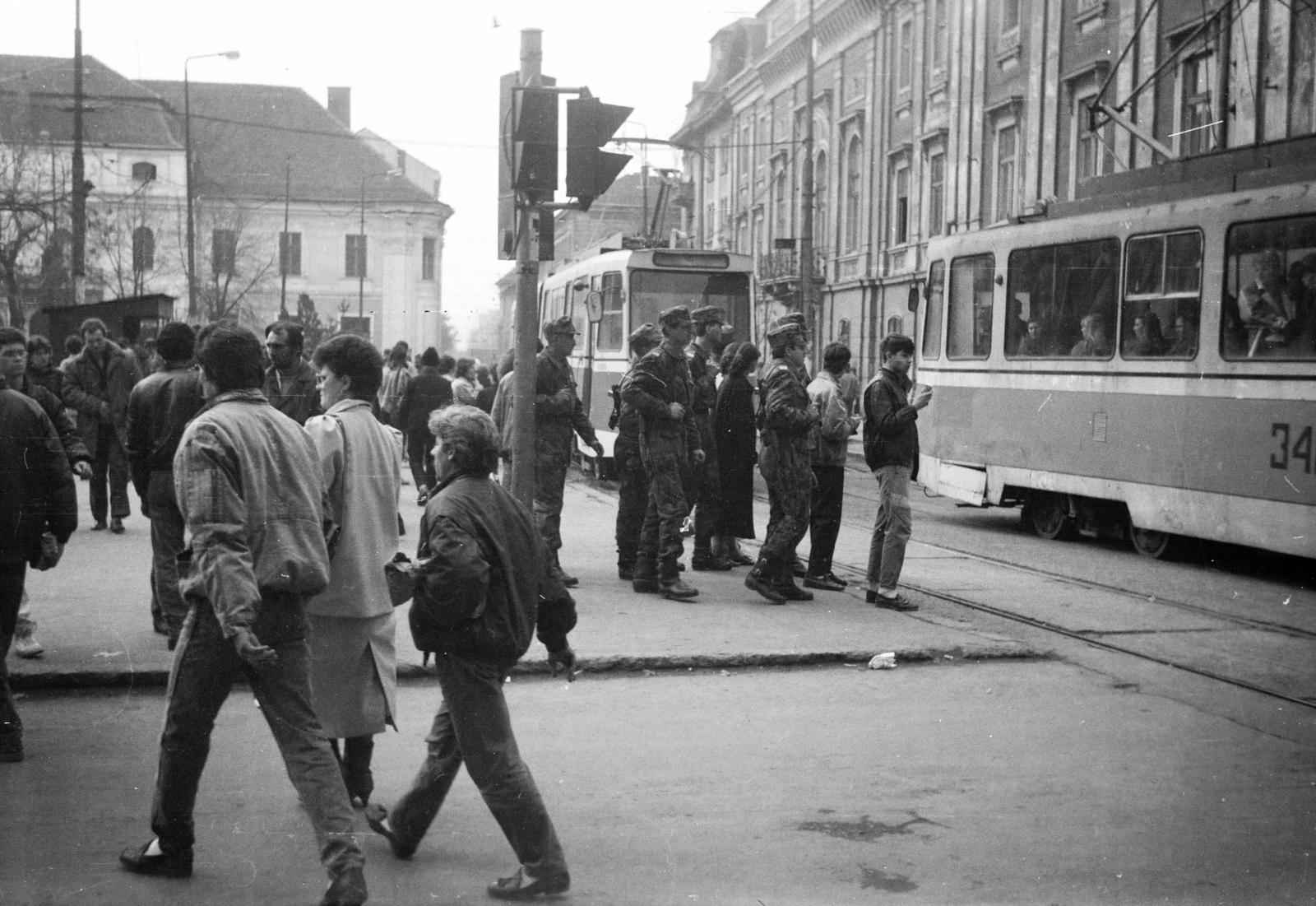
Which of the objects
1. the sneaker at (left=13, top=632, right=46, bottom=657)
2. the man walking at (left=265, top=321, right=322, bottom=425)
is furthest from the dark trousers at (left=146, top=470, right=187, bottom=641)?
the man walking at (left=265, top=321, right=322, bottom=425)

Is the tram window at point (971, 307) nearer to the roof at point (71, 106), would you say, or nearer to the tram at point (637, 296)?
the tram at point (637, 296)

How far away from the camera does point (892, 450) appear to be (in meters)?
9.84

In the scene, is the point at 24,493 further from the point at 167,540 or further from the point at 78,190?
the point at 78,190

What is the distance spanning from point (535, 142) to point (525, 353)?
1208 millimetres

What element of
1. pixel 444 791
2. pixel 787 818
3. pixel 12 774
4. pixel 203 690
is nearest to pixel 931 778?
pixel 787 818

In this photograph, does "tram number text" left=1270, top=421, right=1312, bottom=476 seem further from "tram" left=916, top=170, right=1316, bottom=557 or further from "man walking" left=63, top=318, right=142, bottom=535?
"man walking" left=63, top=318, right=142, bottom=535

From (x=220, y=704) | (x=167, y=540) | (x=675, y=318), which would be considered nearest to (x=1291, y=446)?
(x=675, y=318)

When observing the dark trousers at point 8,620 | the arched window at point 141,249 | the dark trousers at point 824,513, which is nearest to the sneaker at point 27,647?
the dark trousers at point 8,620

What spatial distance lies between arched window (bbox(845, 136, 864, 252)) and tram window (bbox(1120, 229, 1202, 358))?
25967mm

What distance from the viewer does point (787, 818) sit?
17.8 feet

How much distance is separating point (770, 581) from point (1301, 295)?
4.88 meters

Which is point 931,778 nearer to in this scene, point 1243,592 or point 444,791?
point 444,791

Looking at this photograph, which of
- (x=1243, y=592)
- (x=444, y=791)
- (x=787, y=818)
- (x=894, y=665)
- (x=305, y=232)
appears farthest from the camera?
(x=305, y=232)

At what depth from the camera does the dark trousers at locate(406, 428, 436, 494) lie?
17000 millimetres
